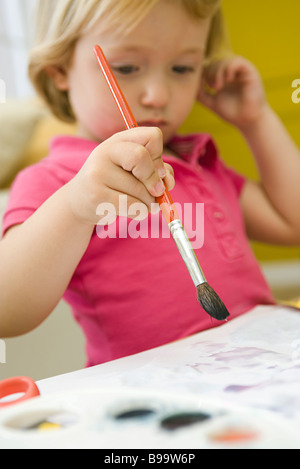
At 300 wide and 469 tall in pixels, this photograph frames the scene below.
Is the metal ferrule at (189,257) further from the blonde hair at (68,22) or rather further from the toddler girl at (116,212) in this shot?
the blonde hair at (68,22)

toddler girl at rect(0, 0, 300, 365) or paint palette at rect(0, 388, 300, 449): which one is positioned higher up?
toddler girl at rect(0, 0, 300, 365)

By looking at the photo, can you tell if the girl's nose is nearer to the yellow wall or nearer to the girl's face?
the girl's face

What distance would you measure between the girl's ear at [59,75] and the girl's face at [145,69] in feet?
0.05

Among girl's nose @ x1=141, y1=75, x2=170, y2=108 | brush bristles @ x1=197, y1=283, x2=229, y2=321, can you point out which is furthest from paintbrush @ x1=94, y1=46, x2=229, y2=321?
girl's nose @ x1=141, y1=75, x2=170, y2=108

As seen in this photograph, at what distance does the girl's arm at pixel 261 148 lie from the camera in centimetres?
70

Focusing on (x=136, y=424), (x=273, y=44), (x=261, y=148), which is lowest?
(x=136, y=424)

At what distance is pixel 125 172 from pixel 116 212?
3 centimetres

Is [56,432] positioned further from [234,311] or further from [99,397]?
[234,311]

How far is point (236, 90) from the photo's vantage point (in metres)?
0.72

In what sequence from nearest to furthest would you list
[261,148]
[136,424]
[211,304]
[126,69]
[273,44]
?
[136,424] → [211,304] → [126,69] → [261,148] → [273,44]

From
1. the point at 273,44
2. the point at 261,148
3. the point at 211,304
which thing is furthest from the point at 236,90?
the point at 211,304

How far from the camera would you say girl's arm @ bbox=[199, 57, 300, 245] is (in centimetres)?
70

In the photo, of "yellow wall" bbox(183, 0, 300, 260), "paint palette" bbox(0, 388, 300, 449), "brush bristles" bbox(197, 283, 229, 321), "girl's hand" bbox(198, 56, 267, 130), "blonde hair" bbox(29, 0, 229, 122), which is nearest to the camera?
"paint palette" bbox(0, 388, 300, 449)

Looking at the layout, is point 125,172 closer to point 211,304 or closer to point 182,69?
point 211,304
